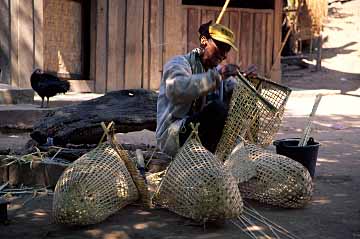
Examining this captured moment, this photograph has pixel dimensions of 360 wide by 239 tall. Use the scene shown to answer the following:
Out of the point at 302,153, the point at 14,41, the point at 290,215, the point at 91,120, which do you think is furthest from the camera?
the point at 14,41

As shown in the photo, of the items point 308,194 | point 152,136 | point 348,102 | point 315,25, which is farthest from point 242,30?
point 308,194

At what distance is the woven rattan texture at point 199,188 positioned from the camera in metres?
3.23

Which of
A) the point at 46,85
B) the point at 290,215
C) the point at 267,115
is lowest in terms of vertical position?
the point at 290,215

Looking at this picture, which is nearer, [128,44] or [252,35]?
[128,44]

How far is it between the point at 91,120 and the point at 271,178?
175 cm

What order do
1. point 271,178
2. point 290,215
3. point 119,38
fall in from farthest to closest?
point 119,38
point 271,178
point 290,215

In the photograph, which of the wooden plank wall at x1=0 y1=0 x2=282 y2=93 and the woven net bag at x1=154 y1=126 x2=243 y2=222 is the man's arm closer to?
the woven net bag at x1=154 y1=126 x2=243 y2=222

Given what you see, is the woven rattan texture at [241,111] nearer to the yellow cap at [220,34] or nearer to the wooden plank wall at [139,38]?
the yellow cap at [220,34]

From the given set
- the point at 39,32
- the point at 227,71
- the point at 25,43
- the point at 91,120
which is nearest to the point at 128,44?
the point at 39,32

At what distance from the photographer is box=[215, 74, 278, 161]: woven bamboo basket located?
157 inches

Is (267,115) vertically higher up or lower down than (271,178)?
higher up

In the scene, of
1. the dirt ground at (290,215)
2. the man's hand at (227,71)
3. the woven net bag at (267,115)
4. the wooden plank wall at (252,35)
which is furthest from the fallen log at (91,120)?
the wooden plank wall at (252,35)

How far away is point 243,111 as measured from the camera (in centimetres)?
402

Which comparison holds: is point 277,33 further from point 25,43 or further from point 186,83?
point 186,83
